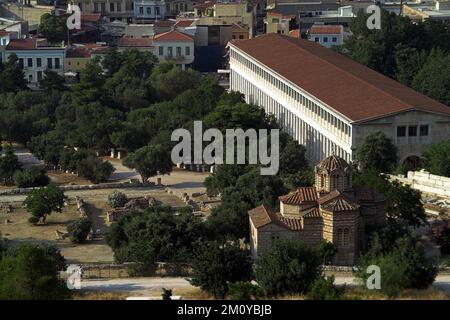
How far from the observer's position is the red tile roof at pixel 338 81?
55344 millimetres

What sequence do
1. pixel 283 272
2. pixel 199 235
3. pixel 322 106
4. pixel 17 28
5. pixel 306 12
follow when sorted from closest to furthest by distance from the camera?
pixel 283 272 < pixel 199 235 < pixel 322 106 < pixel 17 28 < pixel 306 12

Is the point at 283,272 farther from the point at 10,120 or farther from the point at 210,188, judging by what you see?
the point at 10,120

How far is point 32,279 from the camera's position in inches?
1403

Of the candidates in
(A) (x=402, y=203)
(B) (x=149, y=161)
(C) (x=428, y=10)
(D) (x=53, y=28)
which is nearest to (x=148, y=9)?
(D) (x=53, y=28)

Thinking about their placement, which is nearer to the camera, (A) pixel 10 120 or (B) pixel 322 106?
(B) pixel 322 106

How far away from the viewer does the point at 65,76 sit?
280ft

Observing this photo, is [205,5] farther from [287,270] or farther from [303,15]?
[287,270]

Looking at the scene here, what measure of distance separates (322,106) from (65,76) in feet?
103

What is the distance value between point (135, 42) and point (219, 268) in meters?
54.6

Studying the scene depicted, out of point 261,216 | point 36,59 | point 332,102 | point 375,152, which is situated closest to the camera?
point 261,216

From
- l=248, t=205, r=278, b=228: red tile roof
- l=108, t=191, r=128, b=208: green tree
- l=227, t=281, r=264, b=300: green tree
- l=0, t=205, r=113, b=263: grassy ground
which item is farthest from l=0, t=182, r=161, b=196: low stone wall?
l=227, t=281, r=264, b=300: green tree

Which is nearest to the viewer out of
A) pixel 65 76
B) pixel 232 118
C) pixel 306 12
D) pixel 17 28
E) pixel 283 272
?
pixel 283 272

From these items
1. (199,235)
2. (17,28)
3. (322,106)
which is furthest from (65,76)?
(199,235)

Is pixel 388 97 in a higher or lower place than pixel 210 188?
higher
